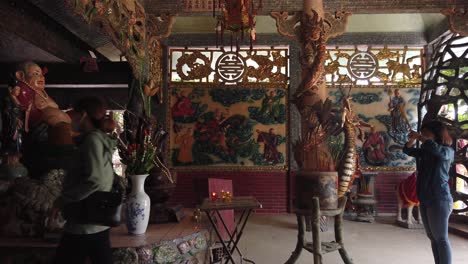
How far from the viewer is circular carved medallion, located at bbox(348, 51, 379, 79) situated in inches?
298

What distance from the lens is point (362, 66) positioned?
24.9 feet

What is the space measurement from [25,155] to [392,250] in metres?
4.51

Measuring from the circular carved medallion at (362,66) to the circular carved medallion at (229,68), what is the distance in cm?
236

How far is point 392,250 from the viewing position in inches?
178

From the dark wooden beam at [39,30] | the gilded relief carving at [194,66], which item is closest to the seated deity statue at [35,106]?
the dark wooden beam at [39,30]

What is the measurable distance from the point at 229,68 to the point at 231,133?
1.41m

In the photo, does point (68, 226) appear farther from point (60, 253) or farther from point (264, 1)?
point (264, 1)

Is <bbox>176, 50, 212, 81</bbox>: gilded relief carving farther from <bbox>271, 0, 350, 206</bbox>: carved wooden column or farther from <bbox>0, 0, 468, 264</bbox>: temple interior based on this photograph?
<bbox>271, 0, 350, 206</bbox>: carved wooden column

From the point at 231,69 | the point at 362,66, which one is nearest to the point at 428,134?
the point at 362,66

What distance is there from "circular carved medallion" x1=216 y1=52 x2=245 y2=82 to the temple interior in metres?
0.02

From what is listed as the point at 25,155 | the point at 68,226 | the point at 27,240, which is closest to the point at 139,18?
the point at 25,155

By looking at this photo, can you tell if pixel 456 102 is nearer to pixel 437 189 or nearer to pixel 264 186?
pixel 437 189

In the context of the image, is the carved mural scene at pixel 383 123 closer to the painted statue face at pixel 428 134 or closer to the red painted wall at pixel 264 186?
the red painted wall at pixel 264 186

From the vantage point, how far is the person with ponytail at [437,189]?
9.61ft
